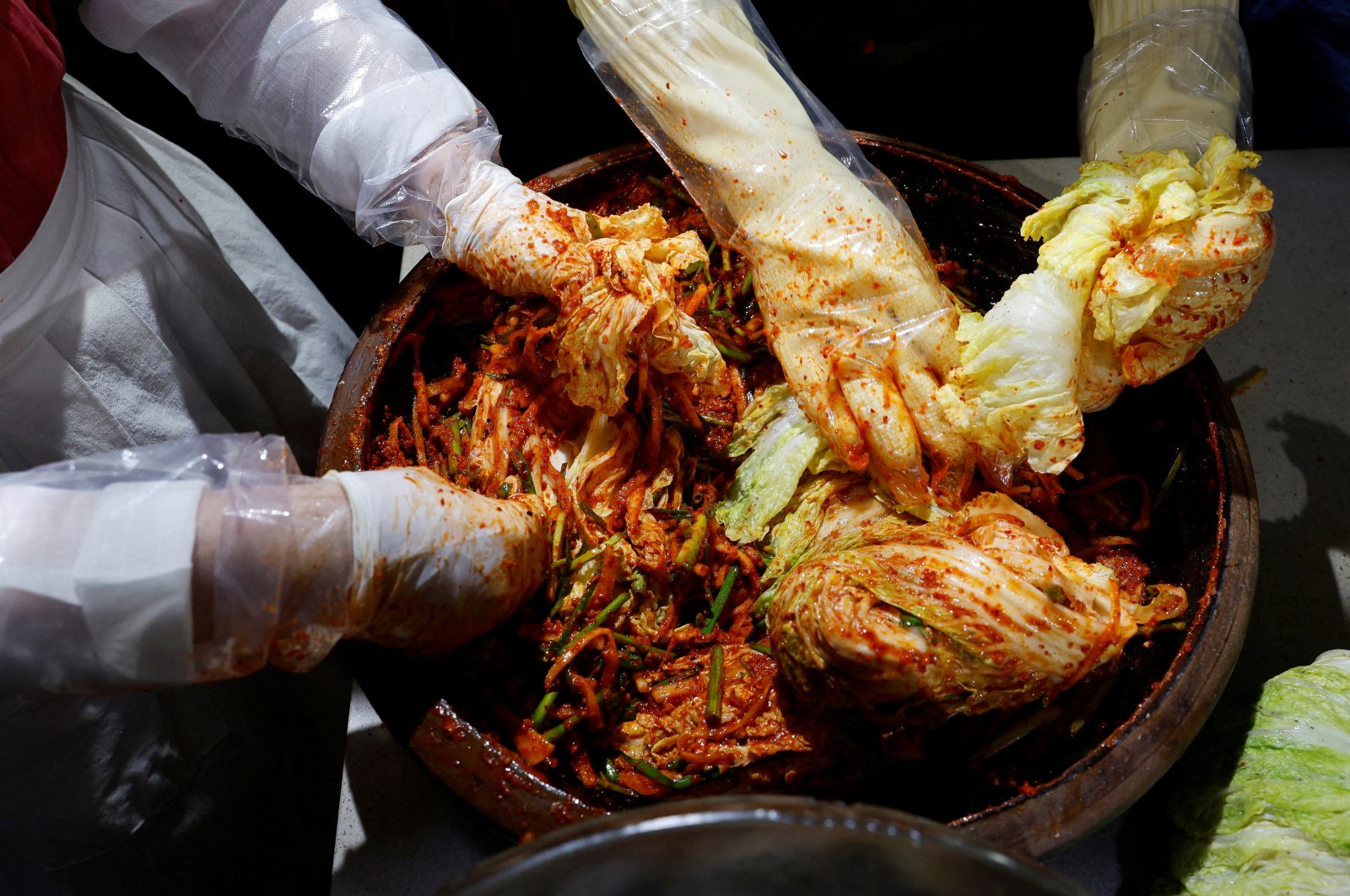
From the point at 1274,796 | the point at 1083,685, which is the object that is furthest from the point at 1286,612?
the point at 1083,685

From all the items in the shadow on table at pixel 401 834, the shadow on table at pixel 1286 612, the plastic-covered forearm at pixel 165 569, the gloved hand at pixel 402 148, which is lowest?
the shadow on table at pixel 1286 612

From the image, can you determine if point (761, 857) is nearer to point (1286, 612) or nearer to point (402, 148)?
point (402, 148)

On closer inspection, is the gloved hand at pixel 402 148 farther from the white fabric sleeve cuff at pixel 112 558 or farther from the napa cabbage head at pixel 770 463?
the white fabric sleeve cuff at pixel 112 558

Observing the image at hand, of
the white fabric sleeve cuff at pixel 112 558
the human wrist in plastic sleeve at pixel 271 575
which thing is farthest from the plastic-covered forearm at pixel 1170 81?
the white fabric sleeve cuff at pixel 112 558

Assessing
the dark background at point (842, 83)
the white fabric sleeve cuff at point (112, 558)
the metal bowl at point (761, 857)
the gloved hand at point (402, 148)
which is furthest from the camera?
the dark background at point (842, 83)

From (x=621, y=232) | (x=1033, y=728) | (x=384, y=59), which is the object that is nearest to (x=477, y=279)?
(x=621, y=232)

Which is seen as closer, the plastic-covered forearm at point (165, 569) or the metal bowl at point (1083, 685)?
the plastic-covered forearm at point (165, 569)

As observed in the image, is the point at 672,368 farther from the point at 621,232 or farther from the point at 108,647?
the point at 108,647
